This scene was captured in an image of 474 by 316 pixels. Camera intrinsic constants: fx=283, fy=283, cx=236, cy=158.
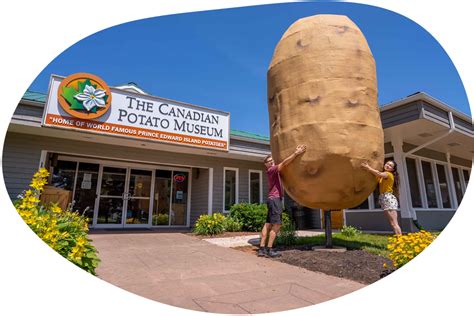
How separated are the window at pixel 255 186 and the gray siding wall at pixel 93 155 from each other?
Result: 183mm

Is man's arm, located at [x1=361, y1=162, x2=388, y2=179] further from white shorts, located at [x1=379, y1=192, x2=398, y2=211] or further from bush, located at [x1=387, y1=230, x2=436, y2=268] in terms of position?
bush, located at [x1=387, y1=230, x2=436, y2=268]

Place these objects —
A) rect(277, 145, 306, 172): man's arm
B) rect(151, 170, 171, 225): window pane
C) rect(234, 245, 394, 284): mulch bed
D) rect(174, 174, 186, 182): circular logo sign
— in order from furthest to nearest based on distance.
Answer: rect(174, 174, 186, 182): circular logo sign → rect(151, 170, 171, 225): window pane → rect(277, 145, 306, 172): man's arm → rect(234, 245, 394, 284): mulch bed

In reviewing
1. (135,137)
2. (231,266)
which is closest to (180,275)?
(231,266)

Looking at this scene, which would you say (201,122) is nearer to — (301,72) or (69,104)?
(69,104)

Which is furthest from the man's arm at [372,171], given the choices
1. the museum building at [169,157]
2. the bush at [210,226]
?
the bush at [210,226]

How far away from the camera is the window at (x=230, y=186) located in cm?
1042

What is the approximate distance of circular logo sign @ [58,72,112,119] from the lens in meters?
6.78

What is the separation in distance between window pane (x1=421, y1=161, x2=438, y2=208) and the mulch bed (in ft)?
21.2

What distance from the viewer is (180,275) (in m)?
3.04

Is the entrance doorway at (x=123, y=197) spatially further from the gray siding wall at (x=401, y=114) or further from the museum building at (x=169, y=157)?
the gray siding wall at (x=401, y=114)

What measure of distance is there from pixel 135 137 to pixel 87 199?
3273mm

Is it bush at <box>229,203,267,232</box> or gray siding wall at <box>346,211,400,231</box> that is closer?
gray siding wall at <box>346,211,400,231</box>

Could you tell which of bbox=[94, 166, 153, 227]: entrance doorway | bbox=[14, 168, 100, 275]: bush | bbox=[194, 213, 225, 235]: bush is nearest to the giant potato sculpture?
bbox=[14, 168, 100, 275]: bush

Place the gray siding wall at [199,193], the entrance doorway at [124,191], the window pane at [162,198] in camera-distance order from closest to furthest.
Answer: the entrance doorway at [124,191]
the gray siding wall at [199,193]
the window pane at [162,198]
